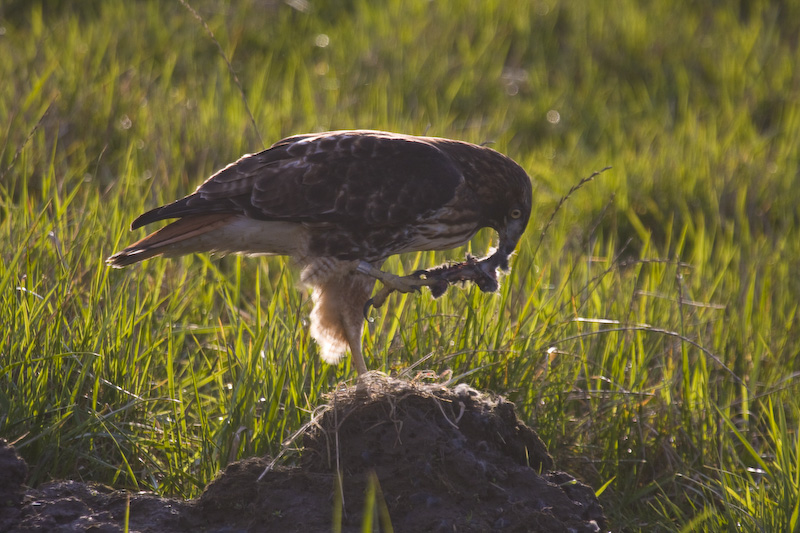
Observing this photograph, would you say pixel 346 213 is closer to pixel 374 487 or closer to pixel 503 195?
pixel 503 195

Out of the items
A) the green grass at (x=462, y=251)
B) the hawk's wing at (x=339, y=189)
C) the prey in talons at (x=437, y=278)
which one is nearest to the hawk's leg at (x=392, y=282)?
the prey in talons at (x=437, y=278)

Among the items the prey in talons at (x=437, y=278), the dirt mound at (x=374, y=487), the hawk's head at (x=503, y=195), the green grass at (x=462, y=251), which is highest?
the hawk's head at (x=503, y=195)

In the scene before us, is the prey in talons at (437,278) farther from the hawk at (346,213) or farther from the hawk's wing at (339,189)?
the hawk's wing at (339,189)

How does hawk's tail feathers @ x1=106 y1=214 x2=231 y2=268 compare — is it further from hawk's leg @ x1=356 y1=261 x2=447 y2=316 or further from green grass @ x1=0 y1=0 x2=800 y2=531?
hawk's leg @ x1=356 y1=261 x2=447 y2=316

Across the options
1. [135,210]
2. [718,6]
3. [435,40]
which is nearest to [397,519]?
[135,210]

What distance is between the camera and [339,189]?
3717 millimetres

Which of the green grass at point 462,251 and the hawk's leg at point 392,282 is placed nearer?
the green grass at point 462,251

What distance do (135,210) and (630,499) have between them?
2.89m

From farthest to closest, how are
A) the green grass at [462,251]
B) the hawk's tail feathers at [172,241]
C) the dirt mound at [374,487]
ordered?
1. the hawk's tail feathers at [172,241]
2. the green grass at [462,251]
3. the dirt mound at [374,487]

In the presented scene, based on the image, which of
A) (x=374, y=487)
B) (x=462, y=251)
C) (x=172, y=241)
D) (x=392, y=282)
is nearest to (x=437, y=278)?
(x=392, y=282)

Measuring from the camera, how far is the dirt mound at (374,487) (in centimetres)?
265

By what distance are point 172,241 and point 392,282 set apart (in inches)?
35.4

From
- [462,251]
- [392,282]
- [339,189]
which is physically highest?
[339,189]

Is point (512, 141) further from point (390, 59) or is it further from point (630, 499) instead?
point (630, 499)
